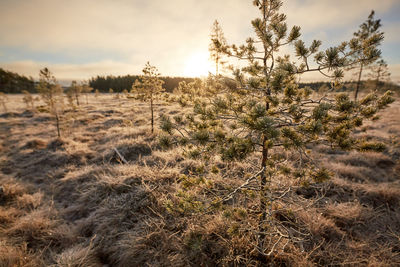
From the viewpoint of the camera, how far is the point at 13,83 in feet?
146

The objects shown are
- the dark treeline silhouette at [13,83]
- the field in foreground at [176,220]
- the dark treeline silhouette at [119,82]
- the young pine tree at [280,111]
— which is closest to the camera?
the young pine tree at [280,111]

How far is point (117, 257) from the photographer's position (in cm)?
272

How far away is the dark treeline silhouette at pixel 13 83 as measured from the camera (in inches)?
1663

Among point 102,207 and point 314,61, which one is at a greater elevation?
point 314,61

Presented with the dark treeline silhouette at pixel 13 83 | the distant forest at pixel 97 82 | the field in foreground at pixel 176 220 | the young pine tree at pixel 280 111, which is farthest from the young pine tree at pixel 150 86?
the dark treeline silhouette at pixel 13 83

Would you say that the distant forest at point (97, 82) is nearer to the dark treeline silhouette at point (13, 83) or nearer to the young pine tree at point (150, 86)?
the dark treeline silhouette at point (13, 83)

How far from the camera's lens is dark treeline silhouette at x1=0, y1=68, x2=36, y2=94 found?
4224cm

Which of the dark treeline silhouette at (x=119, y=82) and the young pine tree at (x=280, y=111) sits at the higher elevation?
the dark treeline silhouette at (x=119, y=82)

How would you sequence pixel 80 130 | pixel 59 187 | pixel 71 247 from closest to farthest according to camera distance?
pixel 71 247 < pixel 59 187 < pixel 80 130

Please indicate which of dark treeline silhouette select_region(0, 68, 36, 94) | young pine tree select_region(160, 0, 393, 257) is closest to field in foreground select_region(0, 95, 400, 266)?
young pine tree select_region(160, 0, 393, 257)

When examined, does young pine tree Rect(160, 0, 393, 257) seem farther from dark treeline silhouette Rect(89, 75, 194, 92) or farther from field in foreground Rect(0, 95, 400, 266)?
dark treeline silhouette Rect(89, 75, 194, 92)

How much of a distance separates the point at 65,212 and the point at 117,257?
2302mm

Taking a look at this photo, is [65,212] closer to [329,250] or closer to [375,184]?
[329,250]

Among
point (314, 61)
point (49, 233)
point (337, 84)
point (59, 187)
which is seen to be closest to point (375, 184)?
point (337, 84)
